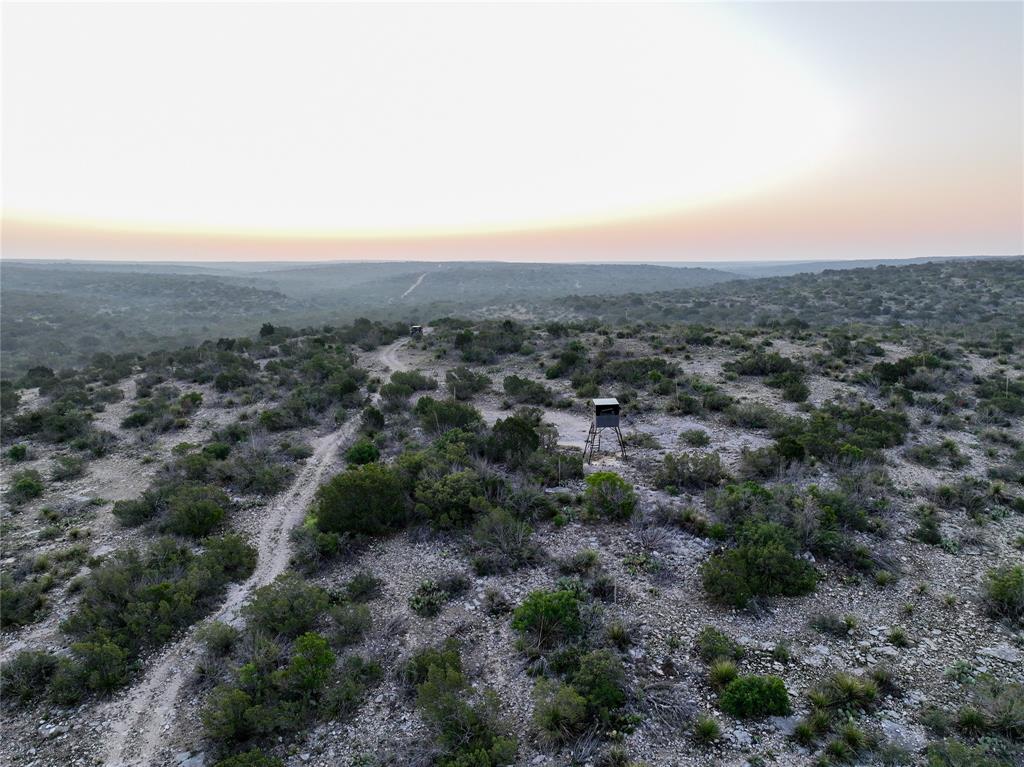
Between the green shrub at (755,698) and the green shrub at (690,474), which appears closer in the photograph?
the green shrub at (755,698)

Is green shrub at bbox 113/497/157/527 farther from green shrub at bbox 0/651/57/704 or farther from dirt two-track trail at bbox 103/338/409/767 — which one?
green shrub at bbox 0/651/57/704

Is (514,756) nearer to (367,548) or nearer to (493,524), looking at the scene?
(493,524)

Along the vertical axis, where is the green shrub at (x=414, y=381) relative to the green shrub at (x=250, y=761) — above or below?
above

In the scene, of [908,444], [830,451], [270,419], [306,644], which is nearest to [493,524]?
[306,644]

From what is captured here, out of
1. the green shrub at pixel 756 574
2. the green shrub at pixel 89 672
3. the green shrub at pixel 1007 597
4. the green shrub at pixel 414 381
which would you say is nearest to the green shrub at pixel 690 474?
the green shrub at pixel 756 574

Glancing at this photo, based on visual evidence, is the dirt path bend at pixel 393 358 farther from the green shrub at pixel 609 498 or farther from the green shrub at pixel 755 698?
the green shrub at pixel 755 698
